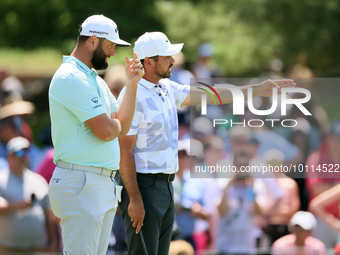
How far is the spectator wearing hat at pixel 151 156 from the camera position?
14.7 feet

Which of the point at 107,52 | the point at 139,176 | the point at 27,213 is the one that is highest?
the point at 107,52

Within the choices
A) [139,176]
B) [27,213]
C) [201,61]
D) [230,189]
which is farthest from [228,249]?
[201,61]

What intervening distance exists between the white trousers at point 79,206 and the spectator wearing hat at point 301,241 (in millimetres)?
3179

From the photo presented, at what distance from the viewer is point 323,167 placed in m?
7.33

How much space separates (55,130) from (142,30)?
1107 cm

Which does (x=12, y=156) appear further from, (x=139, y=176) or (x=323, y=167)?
(x=323, y=167)

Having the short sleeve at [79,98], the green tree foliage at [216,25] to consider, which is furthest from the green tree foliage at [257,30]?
the short sleeve at [79,98]

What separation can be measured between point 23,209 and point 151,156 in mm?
2731

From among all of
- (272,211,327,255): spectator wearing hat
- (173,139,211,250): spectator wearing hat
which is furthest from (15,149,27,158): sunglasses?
(272,211,327,255): spectator wearing hat

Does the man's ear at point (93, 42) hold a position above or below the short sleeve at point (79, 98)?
above

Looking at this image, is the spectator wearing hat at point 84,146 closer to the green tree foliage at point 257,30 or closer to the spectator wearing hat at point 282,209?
the spectator wearing hat at point 282,209

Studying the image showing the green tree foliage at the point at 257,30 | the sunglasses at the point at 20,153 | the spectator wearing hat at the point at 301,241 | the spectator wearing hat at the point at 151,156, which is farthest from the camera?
the green tree foliage at the point at 257,30

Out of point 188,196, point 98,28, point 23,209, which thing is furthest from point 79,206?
point 188,196

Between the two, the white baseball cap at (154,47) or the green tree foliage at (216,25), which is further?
the green tree foliage at (216,25)
